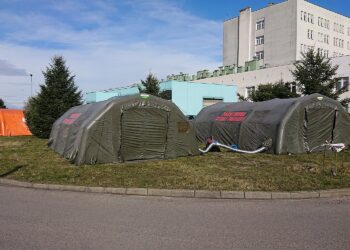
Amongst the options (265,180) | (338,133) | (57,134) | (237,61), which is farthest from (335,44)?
(265,180)

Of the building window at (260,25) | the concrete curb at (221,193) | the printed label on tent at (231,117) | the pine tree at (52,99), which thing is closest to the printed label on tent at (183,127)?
the printed label on tent at (231,117)

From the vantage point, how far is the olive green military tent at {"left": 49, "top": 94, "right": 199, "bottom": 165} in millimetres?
14383

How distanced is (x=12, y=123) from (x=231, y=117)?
21.5 m

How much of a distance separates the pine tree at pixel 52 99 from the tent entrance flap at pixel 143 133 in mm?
15700

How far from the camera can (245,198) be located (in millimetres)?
9203

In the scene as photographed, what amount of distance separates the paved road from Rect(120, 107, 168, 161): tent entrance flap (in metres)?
5.83

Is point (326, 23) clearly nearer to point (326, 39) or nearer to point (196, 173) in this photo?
point (326, 39)

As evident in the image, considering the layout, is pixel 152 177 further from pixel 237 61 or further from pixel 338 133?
pixel 237 61

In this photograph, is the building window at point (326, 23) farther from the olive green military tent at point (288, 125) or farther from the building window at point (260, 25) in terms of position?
the olive green military tent at point (288, 125)

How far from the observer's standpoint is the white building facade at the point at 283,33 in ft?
216

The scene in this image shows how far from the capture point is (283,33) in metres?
67.2

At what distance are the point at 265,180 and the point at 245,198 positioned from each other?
1693 mm

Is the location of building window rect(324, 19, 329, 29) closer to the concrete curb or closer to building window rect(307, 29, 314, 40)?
building window rect(307, 29, 314, 40)

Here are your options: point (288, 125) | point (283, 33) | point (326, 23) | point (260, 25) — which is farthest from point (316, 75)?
point (326, 23)
